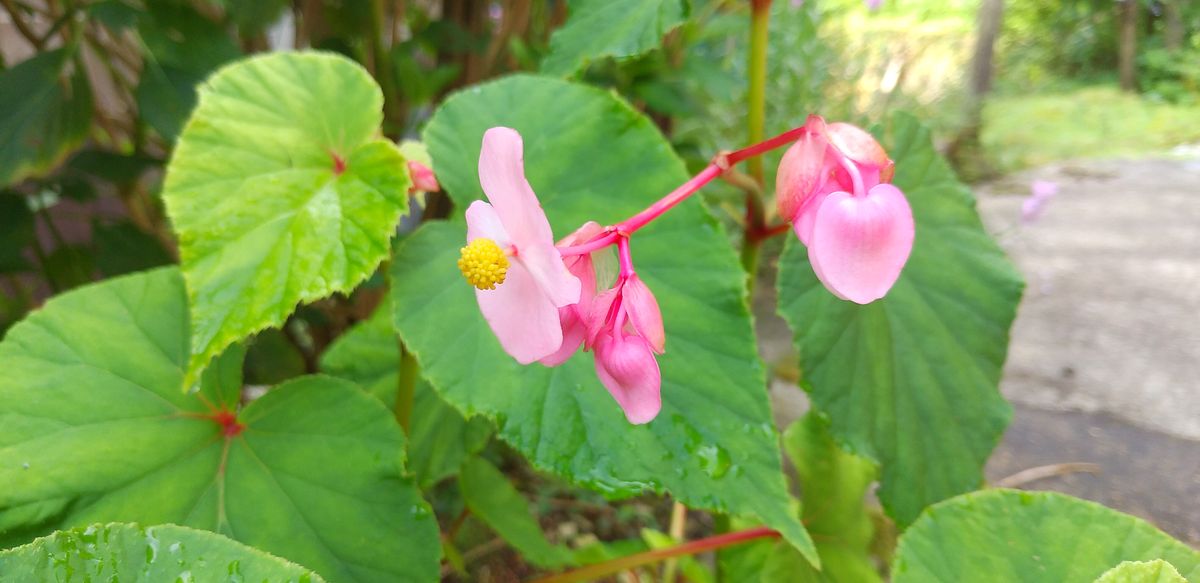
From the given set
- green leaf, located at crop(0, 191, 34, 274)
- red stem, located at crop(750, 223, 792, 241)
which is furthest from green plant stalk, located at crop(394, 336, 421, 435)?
green leaf, located at crop(0, 191, 34, 274)

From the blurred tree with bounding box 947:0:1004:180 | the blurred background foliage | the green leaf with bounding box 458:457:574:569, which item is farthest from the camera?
the blurred tree with bounding box 947:0:1004:180

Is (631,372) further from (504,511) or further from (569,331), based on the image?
(504,511)

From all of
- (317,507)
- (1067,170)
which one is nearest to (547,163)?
(317,507)

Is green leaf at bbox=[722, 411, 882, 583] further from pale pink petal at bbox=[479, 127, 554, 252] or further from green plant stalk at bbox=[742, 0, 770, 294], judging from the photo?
pale pink petal at bbox=[479, 127, 554, 252]

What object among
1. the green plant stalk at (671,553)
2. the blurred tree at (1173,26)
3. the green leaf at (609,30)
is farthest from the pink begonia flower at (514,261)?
the blurred tree at (1173,26)

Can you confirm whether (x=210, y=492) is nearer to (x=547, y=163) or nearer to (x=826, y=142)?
(x=547, y=163)

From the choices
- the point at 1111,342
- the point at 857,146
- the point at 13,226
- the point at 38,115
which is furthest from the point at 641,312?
the point at 1111,342
